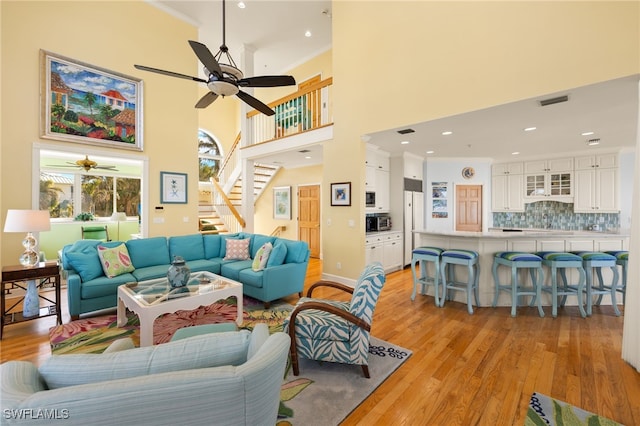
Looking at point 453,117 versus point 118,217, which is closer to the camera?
point 453,117

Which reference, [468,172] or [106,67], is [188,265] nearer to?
[106,67]

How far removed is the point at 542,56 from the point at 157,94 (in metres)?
6.11

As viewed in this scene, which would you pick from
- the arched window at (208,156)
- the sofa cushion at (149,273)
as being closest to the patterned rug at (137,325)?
the sofa cushion at (149,273)

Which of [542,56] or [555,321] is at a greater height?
[542,56]

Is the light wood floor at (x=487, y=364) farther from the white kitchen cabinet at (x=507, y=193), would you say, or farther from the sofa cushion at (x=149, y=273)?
the white kitchen cabinet at (x=507, y=193)

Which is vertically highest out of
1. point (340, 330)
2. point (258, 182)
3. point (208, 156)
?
point (208, 156)

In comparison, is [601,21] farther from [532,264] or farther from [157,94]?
[157,94]

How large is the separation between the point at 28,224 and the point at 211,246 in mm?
2303

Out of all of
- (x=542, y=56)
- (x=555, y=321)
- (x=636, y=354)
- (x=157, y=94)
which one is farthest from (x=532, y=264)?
(x=157, y=94)

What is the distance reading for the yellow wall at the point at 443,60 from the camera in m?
2.74

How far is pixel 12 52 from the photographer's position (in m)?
3.90

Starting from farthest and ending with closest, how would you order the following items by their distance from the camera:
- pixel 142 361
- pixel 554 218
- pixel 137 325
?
1. pixel 554 218
2. pixel 137 325
3. pixel 142 361

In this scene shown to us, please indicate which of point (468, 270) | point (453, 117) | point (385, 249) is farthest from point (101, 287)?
point (453, 117)

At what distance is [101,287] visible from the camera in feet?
11.0
